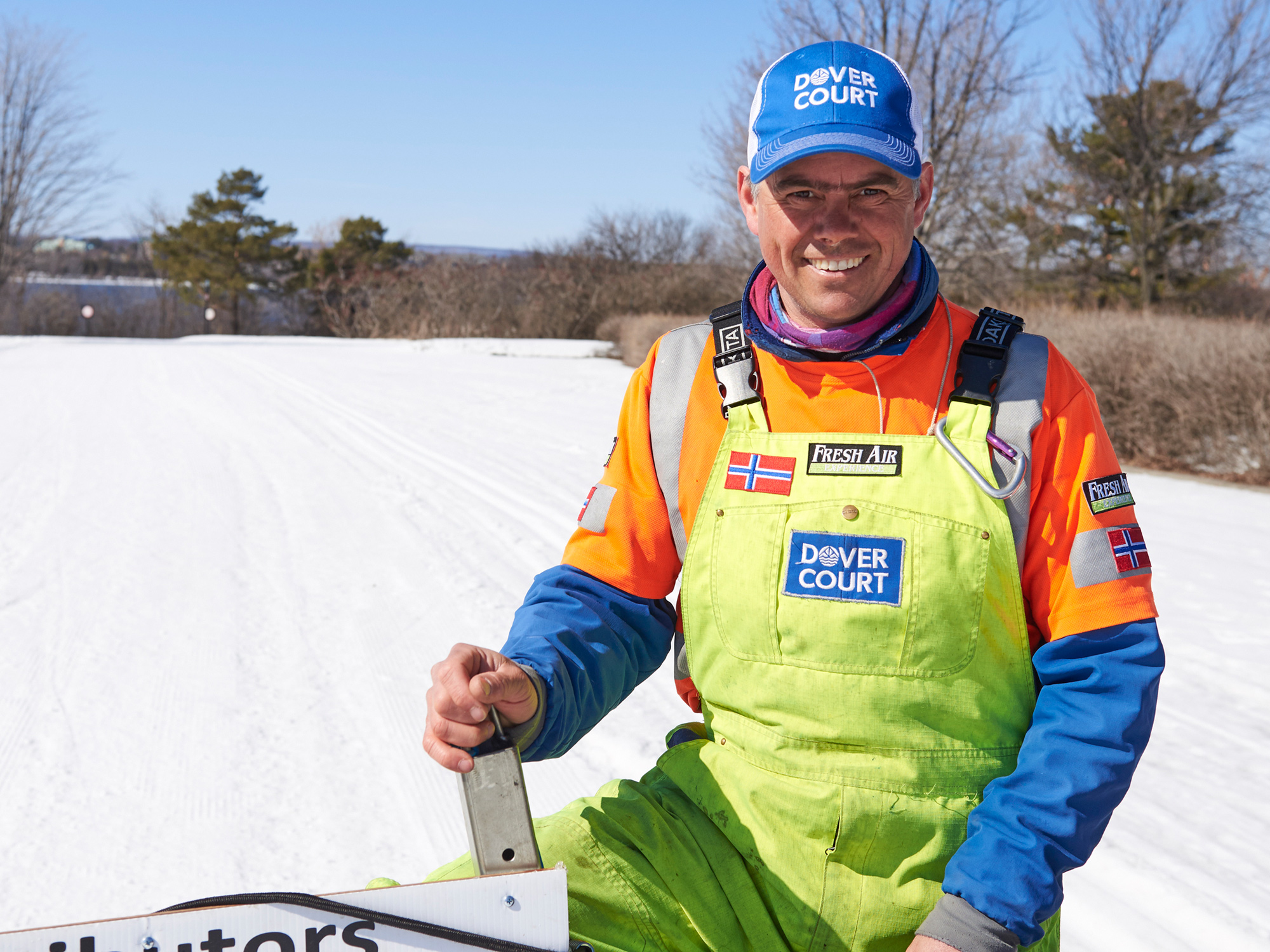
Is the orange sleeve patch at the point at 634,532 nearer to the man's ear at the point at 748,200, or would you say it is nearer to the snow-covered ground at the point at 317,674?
the man's ear at the point at 748,200

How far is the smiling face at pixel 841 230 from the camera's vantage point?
1.70 metres

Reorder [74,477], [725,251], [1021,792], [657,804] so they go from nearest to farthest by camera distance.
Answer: [1021,792], [657,804], [74,477], [725,251]

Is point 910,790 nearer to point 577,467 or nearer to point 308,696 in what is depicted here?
point 308,696

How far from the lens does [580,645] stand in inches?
69.6

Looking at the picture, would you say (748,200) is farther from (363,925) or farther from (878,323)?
(363,925)

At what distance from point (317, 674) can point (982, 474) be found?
3.03 metres

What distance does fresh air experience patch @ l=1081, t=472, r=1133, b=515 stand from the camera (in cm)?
152

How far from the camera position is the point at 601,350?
22.3 metres

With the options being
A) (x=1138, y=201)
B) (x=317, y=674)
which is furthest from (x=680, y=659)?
(x=1138, y=201)

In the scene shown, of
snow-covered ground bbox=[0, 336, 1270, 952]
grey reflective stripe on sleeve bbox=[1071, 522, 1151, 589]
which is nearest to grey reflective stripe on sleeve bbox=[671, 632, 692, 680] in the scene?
grey reflective stripe on sleeve bbox=[1071, 522, 1151, 589]

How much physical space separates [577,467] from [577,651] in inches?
250

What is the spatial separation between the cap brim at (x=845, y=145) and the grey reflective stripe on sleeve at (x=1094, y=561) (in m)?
0.67

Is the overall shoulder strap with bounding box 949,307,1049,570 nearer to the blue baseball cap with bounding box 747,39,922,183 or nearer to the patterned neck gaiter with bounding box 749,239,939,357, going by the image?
the patterned neck gaiter with bounding box 749,239,939,357

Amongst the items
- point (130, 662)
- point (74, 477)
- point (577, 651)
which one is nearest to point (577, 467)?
point (74, 477)
